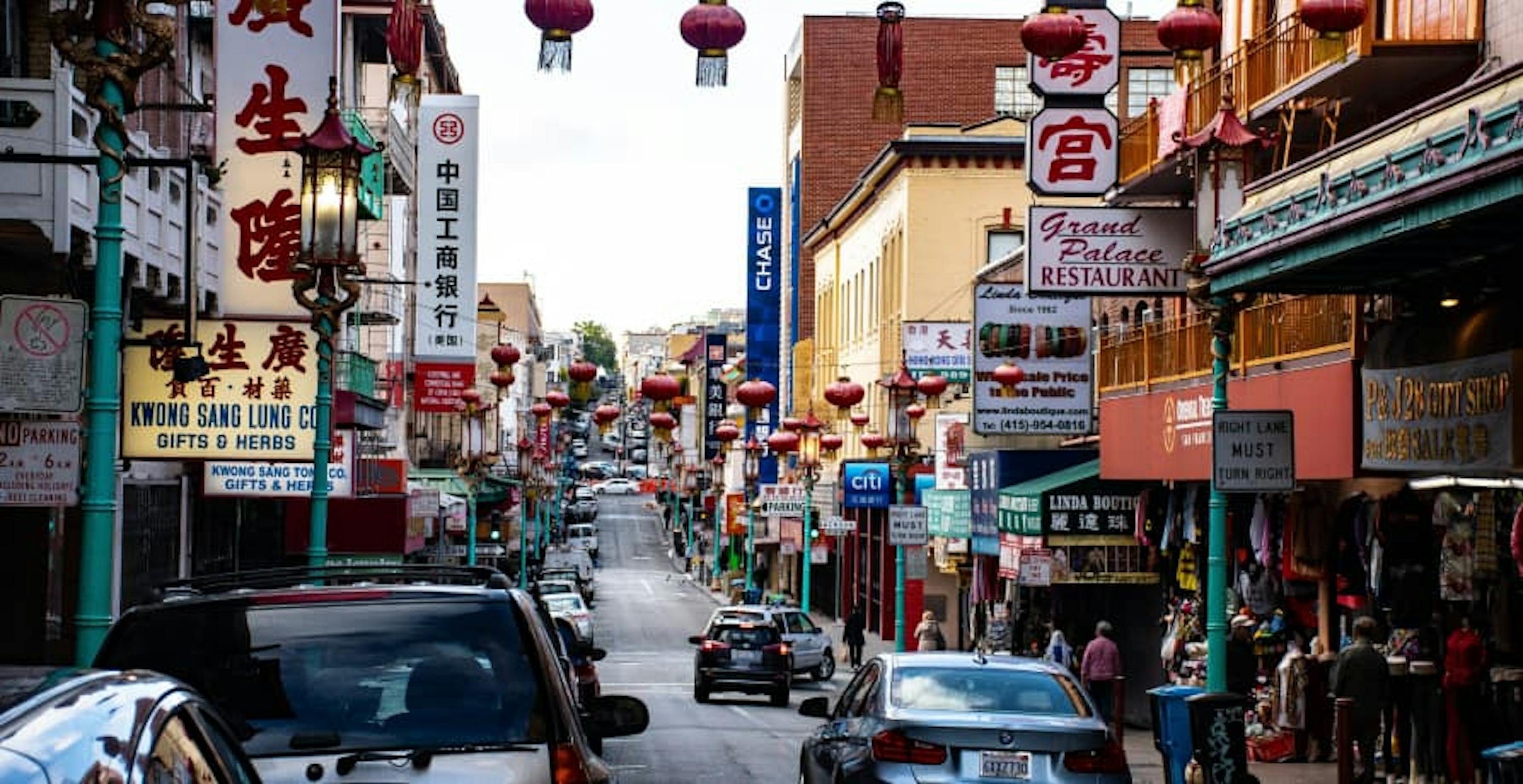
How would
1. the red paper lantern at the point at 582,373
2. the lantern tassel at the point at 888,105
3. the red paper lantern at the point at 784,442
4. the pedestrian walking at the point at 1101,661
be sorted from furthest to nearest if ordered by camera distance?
the red paper lantern at the point at 784,442 < the red paper lantern at the point at 582,373 < the pedestrian walking at the point at 1101,661 < the lantern tassel at the point at 888,105

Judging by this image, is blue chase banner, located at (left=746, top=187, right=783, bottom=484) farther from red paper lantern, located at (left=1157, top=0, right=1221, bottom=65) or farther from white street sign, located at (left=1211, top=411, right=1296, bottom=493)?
white street sign, located at (left=1211, top=411, right=1296, bottom=493)

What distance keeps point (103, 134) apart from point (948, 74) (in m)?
62.6

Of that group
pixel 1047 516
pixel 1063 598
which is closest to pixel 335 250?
pixel 1047 516

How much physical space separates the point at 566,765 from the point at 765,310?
7802cm

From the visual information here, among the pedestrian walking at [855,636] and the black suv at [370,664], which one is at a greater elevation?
the black suv at [370,664]

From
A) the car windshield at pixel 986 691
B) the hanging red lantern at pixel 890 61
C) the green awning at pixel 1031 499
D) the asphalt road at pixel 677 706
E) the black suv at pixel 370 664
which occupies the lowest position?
the asphalt road at pixel 677 706

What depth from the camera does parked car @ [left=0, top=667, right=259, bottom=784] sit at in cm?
405

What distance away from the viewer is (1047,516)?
34.8m

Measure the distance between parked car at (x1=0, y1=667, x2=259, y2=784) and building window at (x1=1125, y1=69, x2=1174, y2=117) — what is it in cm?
5161

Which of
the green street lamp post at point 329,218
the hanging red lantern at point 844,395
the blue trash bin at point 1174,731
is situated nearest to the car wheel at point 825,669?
the hanging red lantern at point 844,395

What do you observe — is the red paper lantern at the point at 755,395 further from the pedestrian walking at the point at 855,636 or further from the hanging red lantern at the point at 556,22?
the hanging red lantern at the point at 556,22

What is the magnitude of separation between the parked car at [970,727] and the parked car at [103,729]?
821 cm

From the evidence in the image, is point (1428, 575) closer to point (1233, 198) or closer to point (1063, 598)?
point (1233, 198)

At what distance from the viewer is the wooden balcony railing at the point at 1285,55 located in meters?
23.3
